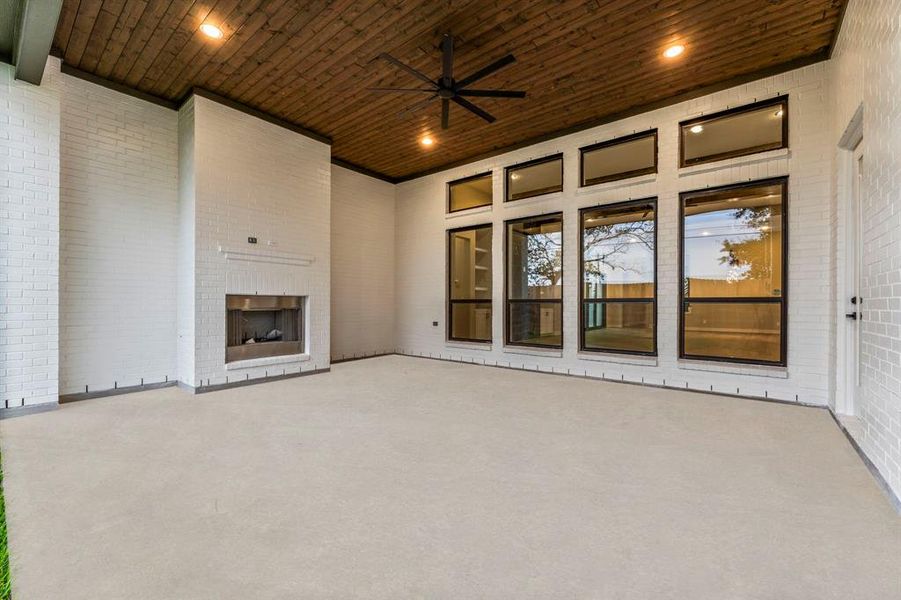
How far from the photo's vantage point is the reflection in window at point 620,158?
17.5 feet

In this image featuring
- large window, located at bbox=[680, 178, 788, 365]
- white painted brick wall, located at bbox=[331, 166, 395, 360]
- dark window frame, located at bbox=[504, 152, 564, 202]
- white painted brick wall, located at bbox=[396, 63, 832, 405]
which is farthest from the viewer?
white painted brick wall, located at bbox=[331, 166, 395, 360]

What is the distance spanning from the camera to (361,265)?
7602 mm

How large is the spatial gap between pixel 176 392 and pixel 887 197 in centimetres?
661

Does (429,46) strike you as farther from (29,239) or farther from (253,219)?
(29,239)

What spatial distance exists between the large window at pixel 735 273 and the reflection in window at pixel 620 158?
2.62 feet

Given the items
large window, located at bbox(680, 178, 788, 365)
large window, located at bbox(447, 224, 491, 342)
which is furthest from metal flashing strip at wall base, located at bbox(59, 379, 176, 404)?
large window, located at bbox(680, 178, 788, 365)

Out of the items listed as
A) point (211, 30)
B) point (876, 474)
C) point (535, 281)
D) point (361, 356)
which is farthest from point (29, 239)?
point (876, 474)

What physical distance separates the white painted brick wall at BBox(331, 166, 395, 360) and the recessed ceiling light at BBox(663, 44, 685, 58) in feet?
17.2

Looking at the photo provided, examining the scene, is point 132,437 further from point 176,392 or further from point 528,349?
point 528,349

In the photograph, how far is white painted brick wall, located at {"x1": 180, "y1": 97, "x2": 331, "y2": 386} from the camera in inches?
190

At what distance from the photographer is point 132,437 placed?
316cm

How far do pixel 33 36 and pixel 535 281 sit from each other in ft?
20.2

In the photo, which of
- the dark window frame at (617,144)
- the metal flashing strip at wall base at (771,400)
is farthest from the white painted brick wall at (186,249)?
the dark window frame at (617,144)

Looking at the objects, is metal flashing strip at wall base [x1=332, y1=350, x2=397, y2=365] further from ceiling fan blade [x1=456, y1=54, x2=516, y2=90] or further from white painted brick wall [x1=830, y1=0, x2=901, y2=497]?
white painted brick wall [x1=830, y1=0, x2=901, y2=497]
